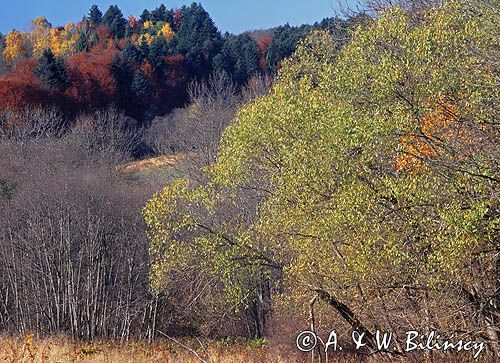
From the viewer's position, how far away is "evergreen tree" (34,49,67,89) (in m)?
52.8

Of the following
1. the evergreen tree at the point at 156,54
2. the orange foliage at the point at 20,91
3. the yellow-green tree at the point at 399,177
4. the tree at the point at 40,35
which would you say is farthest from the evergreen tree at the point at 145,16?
the yellow-green tree at the point at 399,177

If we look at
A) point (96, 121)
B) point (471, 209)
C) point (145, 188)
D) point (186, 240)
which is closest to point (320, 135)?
point (471, 209)

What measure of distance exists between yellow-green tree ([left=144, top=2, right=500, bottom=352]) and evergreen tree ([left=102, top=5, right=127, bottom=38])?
70.8 m

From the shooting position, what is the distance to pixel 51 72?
53.2 meters

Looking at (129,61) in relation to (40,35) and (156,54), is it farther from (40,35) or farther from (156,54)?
(40,35)

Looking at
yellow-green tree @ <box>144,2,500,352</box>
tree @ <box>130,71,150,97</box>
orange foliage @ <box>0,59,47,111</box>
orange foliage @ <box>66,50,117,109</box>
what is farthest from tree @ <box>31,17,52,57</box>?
→ yellow-green tree @ <box>144,2,500,352</box>

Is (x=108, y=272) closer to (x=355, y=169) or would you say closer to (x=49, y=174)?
(x=49, y=174)

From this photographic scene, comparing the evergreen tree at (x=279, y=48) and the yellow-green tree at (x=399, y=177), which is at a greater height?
→ the evergreen tree at (x=279, y=48)

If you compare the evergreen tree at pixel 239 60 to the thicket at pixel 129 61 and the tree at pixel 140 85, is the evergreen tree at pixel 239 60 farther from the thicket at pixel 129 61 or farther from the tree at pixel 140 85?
the tree at pixel 140 85

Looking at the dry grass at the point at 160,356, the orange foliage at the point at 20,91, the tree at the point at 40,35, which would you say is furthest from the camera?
the tree at the point at 40,35

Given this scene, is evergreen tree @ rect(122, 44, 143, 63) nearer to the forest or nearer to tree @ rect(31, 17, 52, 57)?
tree @ rect(31, 17, 52, 57)

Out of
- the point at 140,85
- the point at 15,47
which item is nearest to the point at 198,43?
the point at 140,85

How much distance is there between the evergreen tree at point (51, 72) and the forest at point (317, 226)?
28.0 m

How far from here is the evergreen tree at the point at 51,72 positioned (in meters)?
52.8
